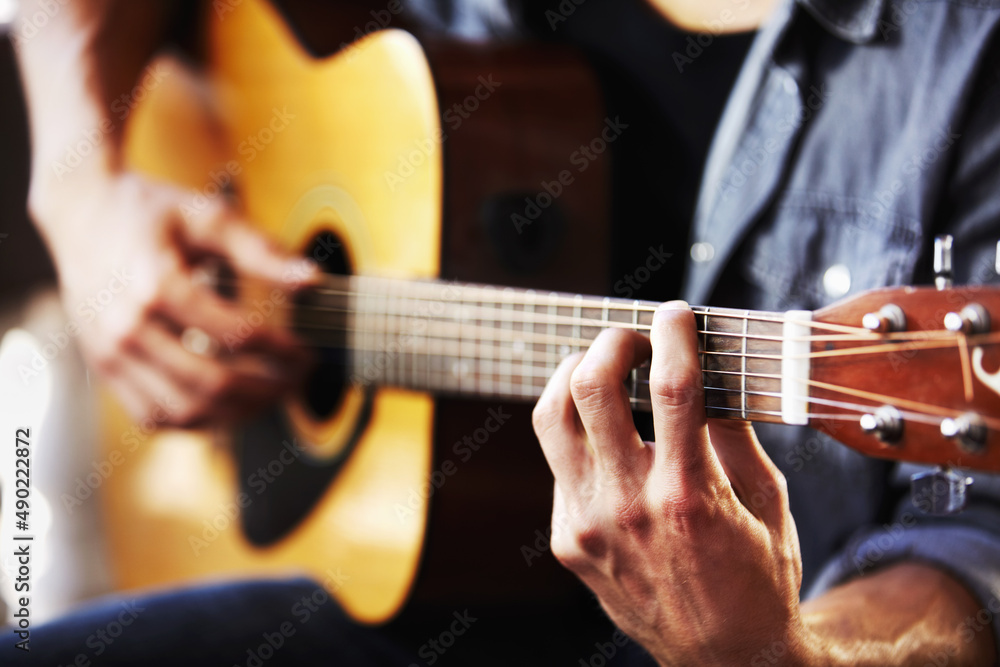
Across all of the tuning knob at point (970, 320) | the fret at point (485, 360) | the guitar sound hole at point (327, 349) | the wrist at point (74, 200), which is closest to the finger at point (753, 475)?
the tuning knob at point (970, 320)

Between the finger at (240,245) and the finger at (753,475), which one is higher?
the finger at (753,475)

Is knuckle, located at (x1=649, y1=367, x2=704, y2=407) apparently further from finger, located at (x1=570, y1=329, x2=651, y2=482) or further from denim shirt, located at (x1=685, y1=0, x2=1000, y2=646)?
denim shirt, located at (x1=685, y1=0, x2=1000, y2=646)

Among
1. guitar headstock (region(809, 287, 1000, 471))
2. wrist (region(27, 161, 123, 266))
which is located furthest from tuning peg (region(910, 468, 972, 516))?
wrist (region(27, 161, 123, 266))

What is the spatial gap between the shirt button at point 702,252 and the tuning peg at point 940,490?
1.11ft

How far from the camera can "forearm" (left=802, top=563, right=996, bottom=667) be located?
512 millimetres

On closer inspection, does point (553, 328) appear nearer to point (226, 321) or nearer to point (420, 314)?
point (420, 314)

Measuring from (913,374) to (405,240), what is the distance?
1.65ft

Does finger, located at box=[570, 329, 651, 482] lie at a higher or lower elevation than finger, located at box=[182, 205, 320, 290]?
higher

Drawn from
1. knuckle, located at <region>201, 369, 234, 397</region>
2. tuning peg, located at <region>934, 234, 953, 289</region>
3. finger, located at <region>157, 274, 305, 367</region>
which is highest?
tuning peg, located at <region>934, 234, 953, 289</region>

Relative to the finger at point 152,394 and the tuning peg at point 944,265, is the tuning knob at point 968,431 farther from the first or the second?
→ the finger at point 152,394

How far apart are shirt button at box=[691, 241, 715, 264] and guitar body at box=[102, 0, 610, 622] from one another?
3.7 inches

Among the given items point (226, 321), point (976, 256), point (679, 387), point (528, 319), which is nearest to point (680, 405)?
point (679, 387)

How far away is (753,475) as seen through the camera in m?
0.47

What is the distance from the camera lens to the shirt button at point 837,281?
2.10 ft
